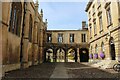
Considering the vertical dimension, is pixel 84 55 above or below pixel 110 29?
below

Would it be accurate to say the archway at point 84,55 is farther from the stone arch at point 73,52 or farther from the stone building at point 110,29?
the stone building at point 110,29

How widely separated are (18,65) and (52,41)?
2152 cm

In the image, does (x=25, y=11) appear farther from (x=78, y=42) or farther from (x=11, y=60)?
(x=78, y=42)

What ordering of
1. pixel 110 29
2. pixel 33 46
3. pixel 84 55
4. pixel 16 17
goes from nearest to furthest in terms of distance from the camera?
pixel 16 17
pixel 110 29
pixel 33 46
pixel 84 55

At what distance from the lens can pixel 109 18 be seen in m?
19.5

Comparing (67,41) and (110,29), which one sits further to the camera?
(67,41)

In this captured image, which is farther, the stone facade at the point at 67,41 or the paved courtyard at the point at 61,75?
the stone facade at the point at 67,41

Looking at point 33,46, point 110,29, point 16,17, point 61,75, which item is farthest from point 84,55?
point 61,75

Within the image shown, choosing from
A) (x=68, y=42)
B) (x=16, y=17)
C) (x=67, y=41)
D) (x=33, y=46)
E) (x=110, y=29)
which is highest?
(x=16, y=17)

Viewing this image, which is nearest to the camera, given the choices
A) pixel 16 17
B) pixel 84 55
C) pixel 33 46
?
pixel 16 17

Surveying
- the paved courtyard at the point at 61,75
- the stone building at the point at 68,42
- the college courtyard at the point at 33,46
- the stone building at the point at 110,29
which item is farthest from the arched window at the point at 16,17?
the stone building at the point at 68,42

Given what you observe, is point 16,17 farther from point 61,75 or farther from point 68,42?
point 68,42

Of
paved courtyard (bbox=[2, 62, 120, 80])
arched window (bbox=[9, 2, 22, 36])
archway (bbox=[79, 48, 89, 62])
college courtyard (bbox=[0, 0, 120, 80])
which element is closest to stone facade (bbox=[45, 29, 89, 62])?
archway (bbox=[79, 48, 89, 62])

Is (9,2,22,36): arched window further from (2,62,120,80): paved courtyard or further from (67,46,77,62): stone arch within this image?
(67,46,77,62): stone arch
